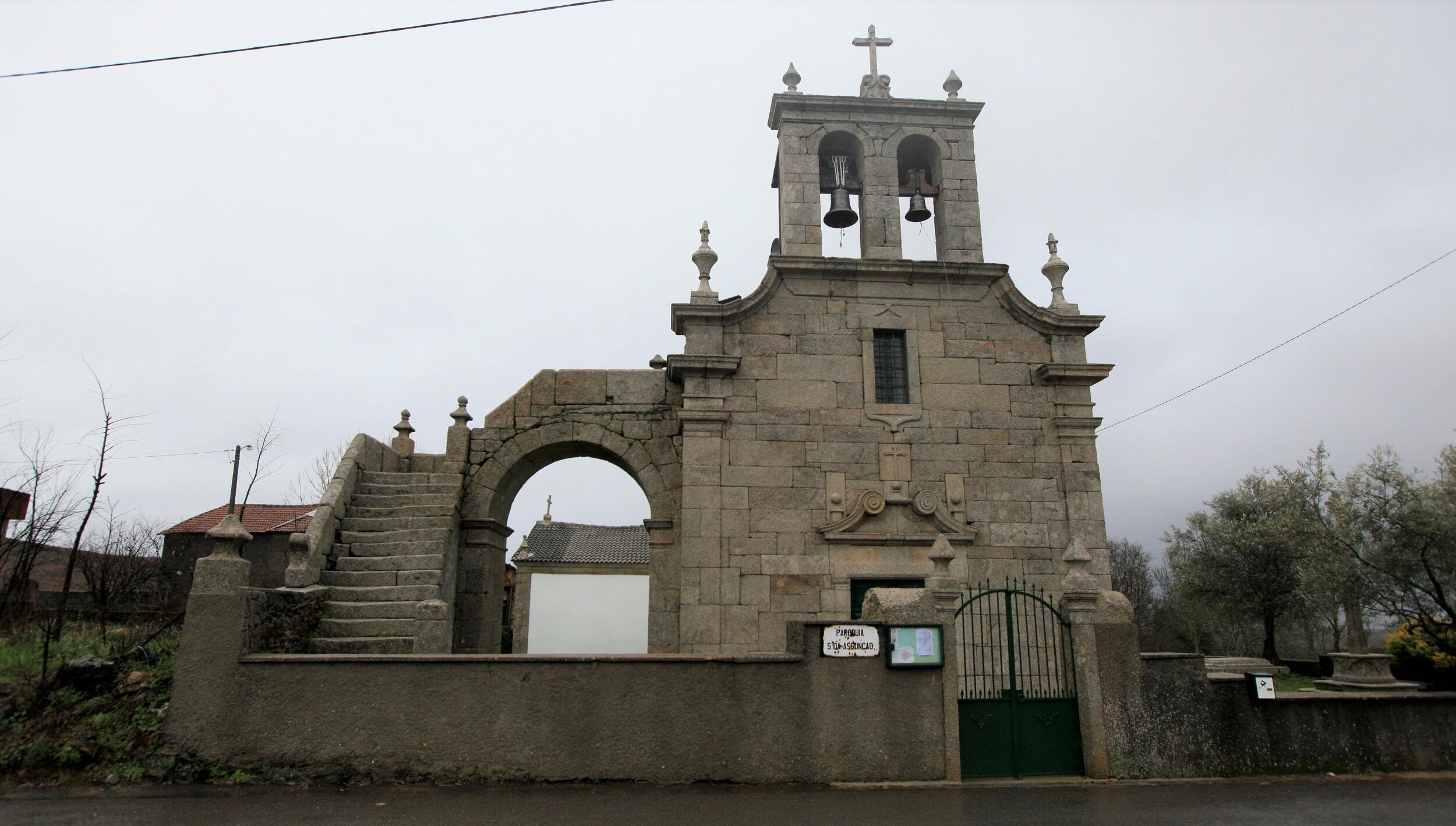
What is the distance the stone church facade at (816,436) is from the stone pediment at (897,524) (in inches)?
0.9

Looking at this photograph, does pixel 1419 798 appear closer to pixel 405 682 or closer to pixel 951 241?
pixel 951 241

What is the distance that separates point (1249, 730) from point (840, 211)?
7.91 meters

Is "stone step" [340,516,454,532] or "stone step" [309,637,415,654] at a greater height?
"stone step" [340,516,454,532]

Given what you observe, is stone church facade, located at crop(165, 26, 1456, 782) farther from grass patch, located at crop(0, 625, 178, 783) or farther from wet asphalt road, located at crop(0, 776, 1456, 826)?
grass patch, located at crop(0, 625, 178, 783)

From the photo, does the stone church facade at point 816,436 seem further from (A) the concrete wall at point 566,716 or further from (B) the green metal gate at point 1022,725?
(B) the green metal gate at point 1022,725

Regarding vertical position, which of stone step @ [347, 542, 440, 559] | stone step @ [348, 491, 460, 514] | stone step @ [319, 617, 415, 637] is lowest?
stone step @ [319, 617, 415, 637]

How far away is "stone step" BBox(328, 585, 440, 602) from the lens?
955cm

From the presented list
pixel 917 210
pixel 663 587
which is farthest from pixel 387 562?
pixel 917 210

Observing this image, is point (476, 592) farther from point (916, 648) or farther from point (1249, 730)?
point (1249, 730)

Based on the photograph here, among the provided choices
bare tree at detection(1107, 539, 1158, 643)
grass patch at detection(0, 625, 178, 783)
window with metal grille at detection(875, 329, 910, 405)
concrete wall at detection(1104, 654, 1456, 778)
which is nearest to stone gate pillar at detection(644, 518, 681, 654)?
window with metal grille at detection(875, 329, 910, 405)

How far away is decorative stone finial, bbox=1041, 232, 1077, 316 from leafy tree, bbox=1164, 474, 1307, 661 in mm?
15674

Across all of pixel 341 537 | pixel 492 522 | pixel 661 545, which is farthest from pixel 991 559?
pixel 341 537

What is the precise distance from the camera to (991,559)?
34.5 ft

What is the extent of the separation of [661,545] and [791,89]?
6.87 metres
